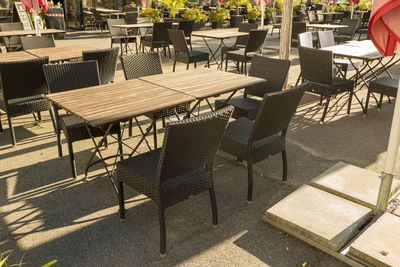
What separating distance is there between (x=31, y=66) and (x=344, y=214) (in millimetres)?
3567

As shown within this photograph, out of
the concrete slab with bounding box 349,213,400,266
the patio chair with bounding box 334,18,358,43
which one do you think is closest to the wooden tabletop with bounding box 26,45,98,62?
the concrete slab with bounding box 349,213,400,266

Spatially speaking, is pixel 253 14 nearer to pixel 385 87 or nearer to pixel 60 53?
pixel 385 87

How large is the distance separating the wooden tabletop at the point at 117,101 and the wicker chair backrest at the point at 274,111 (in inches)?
25.2

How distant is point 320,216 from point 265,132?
0.80m

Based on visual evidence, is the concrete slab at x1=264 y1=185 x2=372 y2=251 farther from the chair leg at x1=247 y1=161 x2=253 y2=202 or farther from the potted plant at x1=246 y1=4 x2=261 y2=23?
the potted plant at x1=246 y1=4 x2=261 y2=23

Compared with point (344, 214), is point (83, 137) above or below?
above

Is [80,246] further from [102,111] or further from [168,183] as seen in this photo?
[102,111]

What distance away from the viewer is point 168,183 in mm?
2545

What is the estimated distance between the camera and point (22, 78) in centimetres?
407

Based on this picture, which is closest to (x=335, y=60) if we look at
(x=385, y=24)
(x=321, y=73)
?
(x=321, y=73)

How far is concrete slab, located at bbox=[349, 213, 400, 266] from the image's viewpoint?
231cm

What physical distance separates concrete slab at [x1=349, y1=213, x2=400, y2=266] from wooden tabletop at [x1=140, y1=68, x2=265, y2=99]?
66.6 inches

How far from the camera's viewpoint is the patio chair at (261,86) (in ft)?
13.4

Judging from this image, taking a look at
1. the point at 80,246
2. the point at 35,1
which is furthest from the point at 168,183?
the point at 35,1
